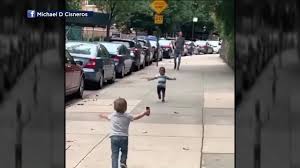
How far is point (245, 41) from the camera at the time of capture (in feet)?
15.4

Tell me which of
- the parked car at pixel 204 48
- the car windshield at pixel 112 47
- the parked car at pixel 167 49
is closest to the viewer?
the car windshield at pixel 112 47

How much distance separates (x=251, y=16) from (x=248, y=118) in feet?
2.51

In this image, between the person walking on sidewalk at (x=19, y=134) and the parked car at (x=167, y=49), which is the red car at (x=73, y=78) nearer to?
the person walking on sidewalk at (x=19, y=134)

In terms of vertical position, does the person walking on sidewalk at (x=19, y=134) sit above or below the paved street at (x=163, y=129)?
above

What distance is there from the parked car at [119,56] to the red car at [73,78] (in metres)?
6.31

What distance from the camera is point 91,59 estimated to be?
18.1 meters

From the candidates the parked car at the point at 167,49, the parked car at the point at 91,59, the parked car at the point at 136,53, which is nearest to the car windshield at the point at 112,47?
the parked car at the point at 136,53

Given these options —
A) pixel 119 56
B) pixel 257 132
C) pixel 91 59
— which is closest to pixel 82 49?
pixel 91 59

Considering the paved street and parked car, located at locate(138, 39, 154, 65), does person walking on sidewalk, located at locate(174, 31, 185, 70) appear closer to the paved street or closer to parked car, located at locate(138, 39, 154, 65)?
parked car, located at locate(138, 39, 154, 65)

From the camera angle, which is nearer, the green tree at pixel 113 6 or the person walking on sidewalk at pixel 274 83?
the person walking on sidewalk at pixel 274 83

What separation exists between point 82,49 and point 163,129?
7871 mm

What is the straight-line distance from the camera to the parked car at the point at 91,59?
59.3 ft

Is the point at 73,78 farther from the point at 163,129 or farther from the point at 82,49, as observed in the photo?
the point at 163,129

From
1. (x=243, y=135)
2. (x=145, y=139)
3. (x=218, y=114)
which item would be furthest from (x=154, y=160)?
(x=218, y=114)
